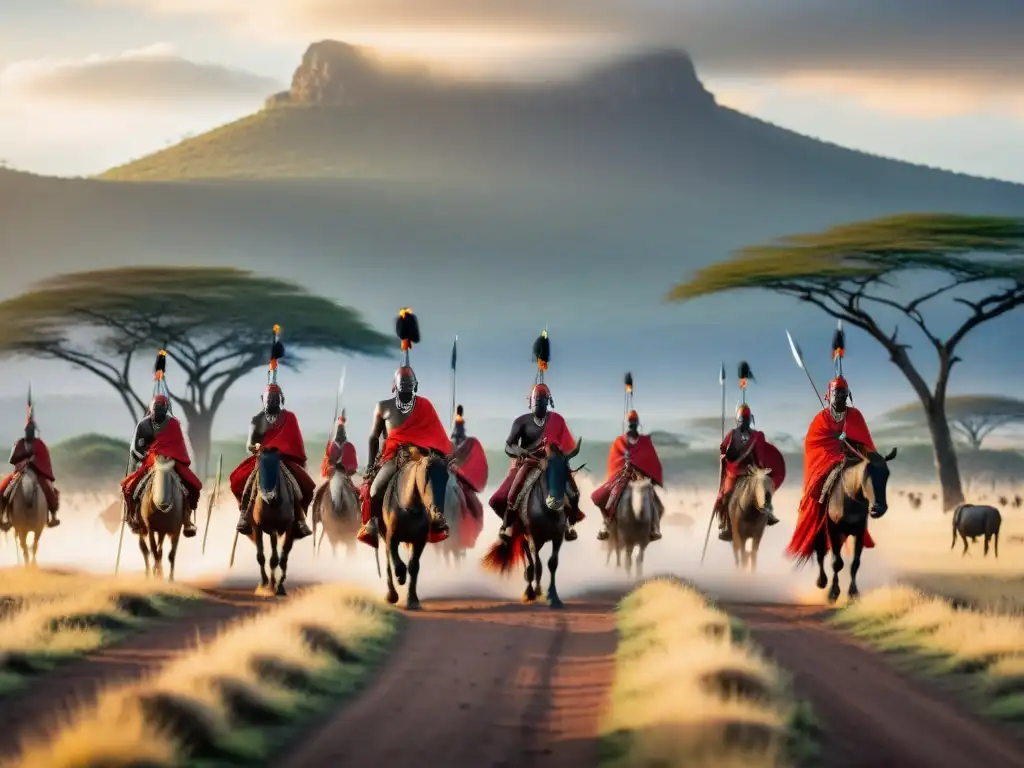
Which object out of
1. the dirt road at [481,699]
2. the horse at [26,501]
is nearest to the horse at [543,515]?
the dirt road at [481,699]

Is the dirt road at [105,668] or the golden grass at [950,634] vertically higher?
the golden grass at [950,634]

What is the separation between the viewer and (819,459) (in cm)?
2925

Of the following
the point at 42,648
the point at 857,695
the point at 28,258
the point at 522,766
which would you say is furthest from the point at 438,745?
the point at 28,258

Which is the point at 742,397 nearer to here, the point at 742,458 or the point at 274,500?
the point at 742,458

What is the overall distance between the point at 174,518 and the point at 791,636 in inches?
441

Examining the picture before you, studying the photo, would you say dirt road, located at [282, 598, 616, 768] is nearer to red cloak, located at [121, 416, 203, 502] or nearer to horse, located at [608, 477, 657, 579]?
red cloak, located at [121, 416, 203, 502]

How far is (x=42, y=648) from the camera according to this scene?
69.1ft

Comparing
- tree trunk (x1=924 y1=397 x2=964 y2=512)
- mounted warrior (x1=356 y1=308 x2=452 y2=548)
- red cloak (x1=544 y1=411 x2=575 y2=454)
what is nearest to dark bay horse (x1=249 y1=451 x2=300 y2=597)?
mounted warrior (x1=356 y1=308 x2=452 y2=548)

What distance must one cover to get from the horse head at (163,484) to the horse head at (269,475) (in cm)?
209

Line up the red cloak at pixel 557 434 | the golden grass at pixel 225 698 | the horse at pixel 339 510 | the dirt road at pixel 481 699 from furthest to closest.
→ the horse at pixel 339 510 → the red cloak at pixel 557 434 → the dirt road at pixel 481 699 → the golden grass at pixel 225 698

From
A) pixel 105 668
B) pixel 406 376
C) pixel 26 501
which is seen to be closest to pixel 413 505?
pixel 406 376

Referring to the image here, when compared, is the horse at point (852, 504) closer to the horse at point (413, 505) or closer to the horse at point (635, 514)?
the horse at point (635, 514)

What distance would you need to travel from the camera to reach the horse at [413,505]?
1041 inches

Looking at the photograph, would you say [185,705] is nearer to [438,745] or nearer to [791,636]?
[438,745]
